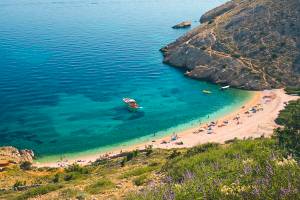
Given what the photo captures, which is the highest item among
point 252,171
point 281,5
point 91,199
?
point 281,5

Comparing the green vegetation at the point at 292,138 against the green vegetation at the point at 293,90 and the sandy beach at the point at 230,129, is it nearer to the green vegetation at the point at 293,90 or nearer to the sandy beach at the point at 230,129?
the sandy beach at the point at 230,129

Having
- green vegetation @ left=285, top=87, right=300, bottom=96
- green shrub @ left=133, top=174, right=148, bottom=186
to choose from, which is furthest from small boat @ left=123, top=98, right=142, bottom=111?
green shrub @ left=133, top=174, right=148, bottom=186

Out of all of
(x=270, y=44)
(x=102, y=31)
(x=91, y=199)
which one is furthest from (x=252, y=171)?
(x=102, y=31)

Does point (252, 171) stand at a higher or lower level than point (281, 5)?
lower

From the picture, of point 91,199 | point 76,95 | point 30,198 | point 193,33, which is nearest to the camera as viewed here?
point 91,199

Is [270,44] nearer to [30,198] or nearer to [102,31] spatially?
[102,31]

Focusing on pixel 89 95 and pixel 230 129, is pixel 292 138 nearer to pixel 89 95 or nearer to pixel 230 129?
pixel 230 129

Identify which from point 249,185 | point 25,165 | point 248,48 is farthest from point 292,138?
point 248,48
